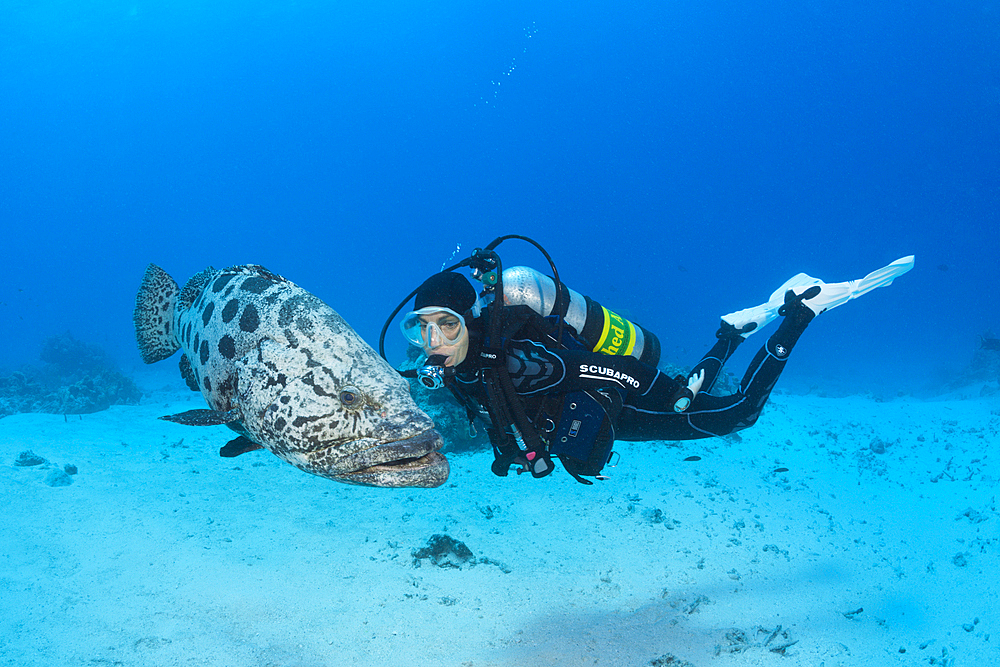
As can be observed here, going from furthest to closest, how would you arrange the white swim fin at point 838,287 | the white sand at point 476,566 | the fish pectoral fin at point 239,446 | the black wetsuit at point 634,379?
1. the white swim fin at point 838,287
2. the white sand at point 476,566
3. the black wetsuit at point 634,379
4. the fish pectoral fin at point 239,446

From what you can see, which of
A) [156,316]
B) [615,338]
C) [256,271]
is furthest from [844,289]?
[156,316]

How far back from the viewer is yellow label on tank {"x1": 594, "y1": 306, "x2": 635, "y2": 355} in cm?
443

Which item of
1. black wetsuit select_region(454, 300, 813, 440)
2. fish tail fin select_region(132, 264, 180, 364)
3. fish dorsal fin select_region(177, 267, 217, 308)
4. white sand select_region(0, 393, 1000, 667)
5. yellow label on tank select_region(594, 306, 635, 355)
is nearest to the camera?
fish dorsal fin select_region(177, 267, 217, 308)

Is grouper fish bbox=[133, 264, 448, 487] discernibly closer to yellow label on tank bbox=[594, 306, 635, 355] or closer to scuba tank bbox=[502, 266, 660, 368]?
scuba tank bbox=[502, 266, 660, 368]

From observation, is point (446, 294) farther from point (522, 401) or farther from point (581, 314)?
point (581, 314)

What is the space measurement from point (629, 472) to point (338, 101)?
136m

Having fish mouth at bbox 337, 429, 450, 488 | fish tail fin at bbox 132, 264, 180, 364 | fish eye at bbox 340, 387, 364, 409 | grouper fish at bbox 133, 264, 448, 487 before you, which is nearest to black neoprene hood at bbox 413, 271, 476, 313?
grouper fish at bbox 133, 264, 448, 487

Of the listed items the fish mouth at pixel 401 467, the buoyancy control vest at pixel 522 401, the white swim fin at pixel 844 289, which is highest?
the white swim fin at pixel 844 289

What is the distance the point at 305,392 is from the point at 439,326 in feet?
4.41

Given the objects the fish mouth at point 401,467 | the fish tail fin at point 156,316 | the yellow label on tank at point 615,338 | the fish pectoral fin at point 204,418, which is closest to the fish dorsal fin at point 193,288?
the fish tail fin at point 156,316

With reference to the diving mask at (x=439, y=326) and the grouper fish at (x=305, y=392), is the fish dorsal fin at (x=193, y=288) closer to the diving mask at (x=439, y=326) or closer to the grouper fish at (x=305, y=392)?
the grouper fish at (x=305, y=392)

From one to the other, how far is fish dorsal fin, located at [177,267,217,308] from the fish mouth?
192 cm

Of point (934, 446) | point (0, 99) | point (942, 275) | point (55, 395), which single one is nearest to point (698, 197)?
point (942, 275)

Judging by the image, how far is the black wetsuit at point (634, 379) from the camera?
3.69 m
